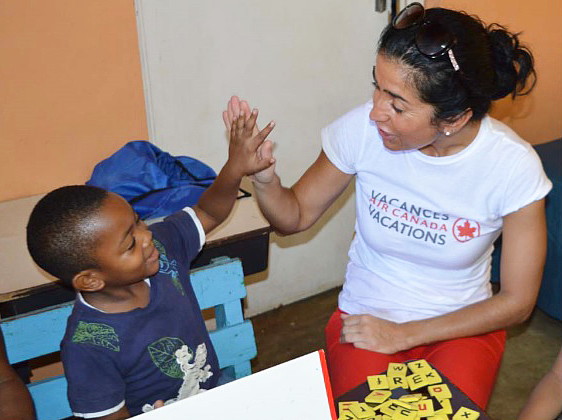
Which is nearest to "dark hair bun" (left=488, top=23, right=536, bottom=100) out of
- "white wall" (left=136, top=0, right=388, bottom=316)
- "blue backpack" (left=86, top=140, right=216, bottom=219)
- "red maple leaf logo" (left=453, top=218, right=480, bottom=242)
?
"red maple leaf logo" (left=453, top=218, right=480, bottom=242)

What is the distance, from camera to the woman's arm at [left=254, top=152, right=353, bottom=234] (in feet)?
6.48

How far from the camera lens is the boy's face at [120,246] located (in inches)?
59.7

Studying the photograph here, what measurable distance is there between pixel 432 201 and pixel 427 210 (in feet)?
0.09

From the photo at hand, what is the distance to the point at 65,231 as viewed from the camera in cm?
149

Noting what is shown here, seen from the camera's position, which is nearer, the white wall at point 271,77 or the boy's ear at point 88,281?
the boy's ear at point 88,281

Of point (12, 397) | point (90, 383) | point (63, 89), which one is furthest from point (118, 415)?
point (63, 89)

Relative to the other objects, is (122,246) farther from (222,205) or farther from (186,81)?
(186,81)

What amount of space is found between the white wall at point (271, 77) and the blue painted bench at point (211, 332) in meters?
1.03

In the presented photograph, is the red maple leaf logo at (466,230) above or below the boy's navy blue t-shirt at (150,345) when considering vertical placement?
above

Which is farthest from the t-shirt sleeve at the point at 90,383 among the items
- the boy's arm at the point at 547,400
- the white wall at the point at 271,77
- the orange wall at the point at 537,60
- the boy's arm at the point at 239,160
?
the orange wall at the point at 537,60

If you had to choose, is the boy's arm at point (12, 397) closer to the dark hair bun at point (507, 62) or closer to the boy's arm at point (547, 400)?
the boy's arm at point (547, 400)

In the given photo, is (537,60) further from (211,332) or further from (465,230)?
(211,332)

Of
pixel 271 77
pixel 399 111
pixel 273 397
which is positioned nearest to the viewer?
pixel 273 397

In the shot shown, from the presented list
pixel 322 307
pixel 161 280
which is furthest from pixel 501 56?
Answer: pixel 322 307
